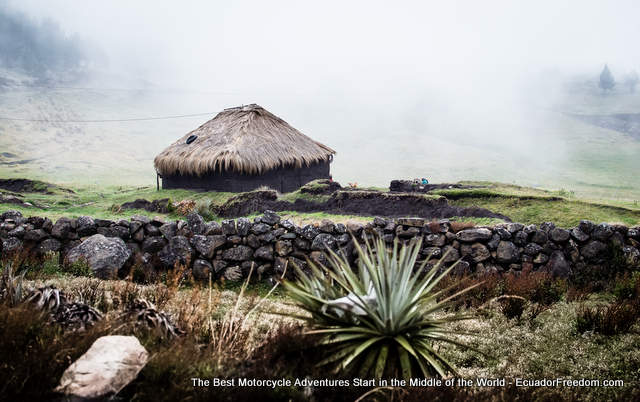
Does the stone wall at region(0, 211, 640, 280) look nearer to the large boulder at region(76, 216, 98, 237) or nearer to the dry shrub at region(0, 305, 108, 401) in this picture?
the large boulder at region(76, 216, 98, 237)

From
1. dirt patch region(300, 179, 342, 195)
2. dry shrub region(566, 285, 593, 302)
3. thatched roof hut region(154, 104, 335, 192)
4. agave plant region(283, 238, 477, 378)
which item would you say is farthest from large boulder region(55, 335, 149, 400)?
thatched roof hut region(154, 104, 335, 192)

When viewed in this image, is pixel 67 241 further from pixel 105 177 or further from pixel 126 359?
pixel 105 177

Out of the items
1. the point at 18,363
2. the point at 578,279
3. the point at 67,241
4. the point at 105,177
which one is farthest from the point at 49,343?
the point at 105,177

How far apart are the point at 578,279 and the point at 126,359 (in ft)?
27.2

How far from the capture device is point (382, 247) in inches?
146

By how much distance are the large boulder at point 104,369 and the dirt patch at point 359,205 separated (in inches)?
457

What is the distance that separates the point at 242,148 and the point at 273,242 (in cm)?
1223

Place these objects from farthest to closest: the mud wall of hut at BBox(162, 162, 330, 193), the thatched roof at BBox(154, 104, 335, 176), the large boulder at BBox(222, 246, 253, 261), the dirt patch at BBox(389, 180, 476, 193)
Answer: the mud wall of hut at BBox(162, 162, 330, 193) → the thatched roof at BBox(154, 104, 335, 176) → the dirt patch at BBox(389, 180, 476, 193) → the large boulder at BBox(222, 246, 253, 261)

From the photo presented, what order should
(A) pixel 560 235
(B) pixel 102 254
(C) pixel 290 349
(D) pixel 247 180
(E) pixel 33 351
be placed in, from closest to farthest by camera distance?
1. (E) pixel 33 351
2. (C) pixel 290 349
3. (B) pixel 102 254
4. (A) pixel 560 235
5. (D) pixel 247 180

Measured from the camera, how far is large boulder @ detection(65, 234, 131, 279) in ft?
24.5

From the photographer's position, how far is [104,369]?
105 inches

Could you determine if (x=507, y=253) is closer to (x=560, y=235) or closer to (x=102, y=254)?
(x=560, y=235)

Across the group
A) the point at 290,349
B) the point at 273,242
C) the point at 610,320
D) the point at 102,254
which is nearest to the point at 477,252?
the point at 610,320

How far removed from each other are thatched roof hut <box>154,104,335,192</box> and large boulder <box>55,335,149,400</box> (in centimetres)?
1603
